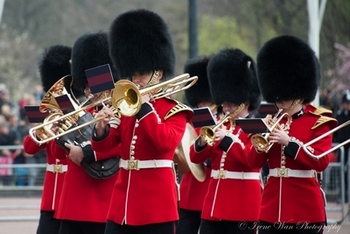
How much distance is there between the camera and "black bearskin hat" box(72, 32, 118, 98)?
8.51m

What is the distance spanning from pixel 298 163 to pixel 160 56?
1.22 m

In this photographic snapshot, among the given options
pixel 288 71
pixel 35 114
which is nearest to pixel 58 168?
pixel 35 114

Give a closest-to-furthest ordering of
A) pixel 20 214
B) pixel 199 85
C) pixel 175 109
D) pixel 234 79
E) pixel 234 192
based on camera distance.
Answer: pixel 175 109, pixel 234 192, pixel 234 79, pixel 199 85, pixel 20 214

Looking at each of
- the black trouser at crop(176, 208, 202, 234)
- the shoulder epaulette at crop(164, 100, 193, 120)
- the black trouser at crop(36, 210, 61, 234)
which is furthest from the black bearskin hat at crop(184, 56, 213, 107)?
the shoulder epaulette at crop(164, 100, 193, 120)

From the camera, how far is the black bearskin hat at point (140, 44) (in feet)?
24.3

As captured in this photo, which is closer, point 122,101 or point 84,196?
point 122,101

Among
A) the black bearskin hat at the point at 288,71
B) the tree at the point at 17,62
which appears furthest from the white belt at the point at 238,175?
the tree at the point at 17,62

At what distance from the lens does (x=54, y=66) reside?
927 centimetres

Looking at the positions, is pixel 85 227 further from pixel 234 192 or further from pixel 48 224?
pixel 234 192

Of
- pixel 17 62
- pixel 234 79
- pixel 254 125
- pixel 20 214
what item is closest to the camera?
pixel 254 125

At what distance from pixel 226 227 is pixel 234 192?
0.28 meters

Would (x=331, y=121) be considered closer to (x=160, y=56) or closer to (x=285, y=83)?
(x=285, y=83)

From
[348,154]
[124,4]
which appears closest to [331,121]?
[348,154]

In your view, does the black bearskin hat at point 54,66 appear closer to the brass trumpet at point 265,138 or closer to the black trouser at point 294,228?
the brass trumpet at point 265,138
